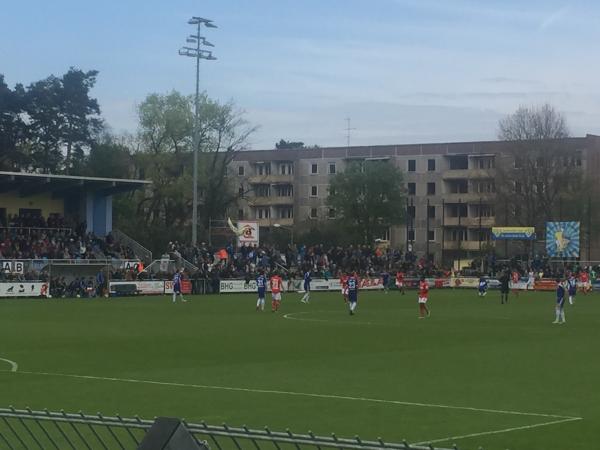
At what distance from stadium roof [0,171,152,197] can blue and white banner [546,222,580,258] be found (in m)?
32.7

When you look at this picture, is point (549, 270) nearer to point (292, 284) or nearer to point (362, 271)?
point (362, 271)

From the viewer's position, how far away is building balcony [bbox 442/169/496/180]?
120625 millimetres

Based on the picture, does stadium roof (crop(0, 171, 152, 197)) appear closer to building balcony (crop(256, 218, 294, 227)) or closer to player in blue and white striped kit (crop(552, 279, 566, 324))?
player in blue and white striped kit (crop(552, 279, 566, 324))

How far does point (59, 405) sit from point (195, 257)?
6027 cm

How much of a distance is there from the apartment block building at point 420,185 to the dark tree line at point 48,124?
66.2 ft

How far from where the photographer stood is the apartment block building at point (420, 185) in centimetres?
11969

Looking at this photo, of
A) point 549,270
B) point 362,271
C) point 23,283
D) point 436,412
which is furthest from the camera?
point 549,270

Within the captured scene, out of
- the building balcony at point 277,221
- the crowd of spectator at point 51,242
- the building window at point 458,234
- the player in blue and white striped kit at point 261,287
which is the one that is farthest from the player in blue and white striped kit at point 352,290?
the building balcony at point 277,221

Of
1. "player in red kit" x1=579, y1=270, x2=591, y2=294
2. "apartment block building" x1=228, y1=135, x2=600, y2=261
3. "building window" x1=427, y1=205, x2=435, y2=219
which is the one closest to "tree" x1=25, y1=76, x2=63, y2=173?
"apartment block building" x1=228, y1=135, x2=600, y2=261

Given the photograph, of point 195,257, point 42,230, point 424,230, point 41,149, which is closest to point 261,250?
point 195,257

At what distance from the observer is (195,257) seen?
255 ft

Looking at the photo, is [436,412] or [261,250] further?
[261,250]

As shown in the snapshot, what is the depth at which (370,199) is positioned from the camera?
114 metres

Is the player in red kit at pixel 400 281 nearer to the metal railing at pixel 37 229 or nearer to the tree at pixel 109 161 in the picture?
the metal railing at pixel 37 229
